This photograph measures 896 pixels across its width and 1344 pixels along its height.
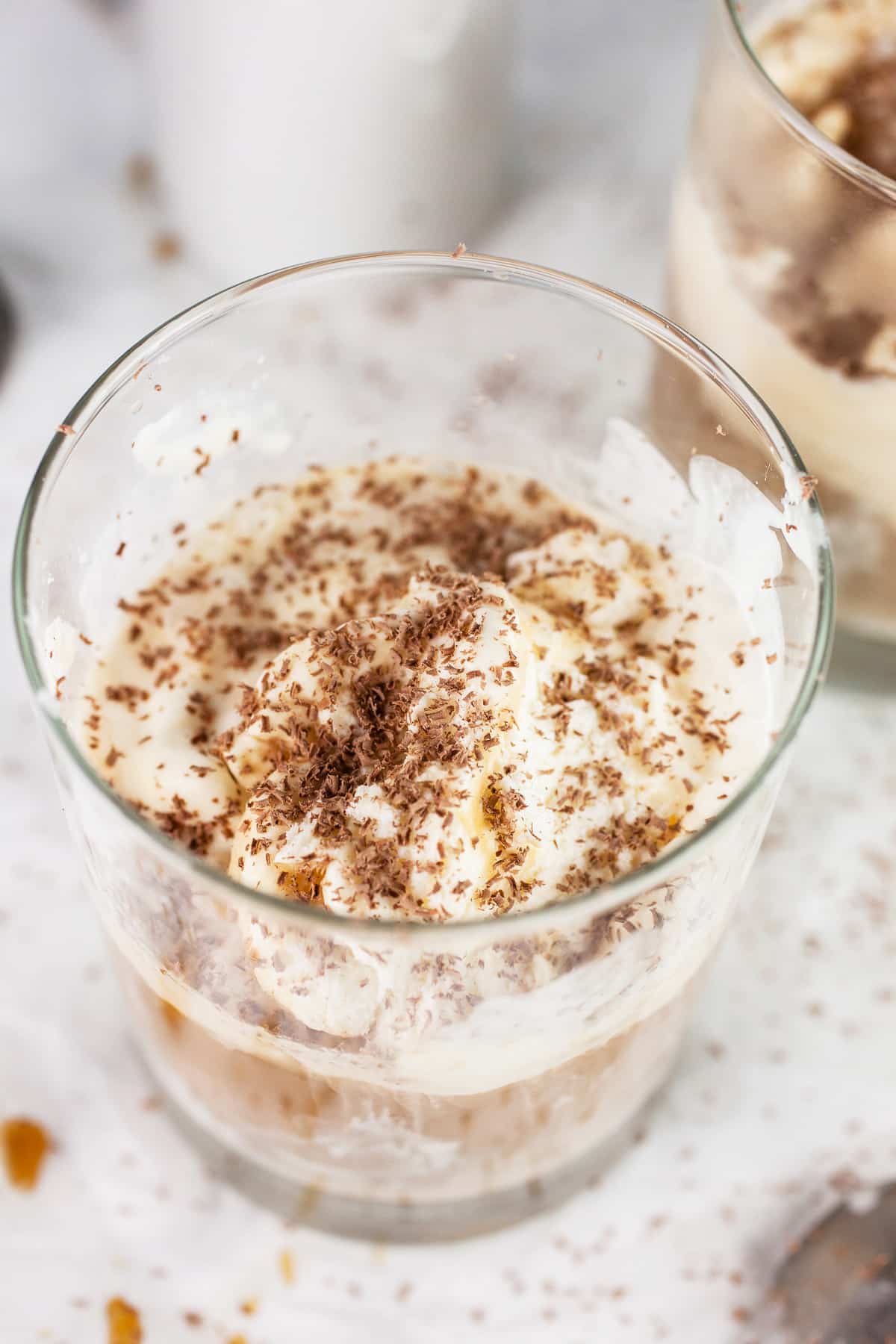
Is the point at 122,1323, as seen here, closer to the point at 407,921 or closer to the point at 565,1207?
the point at 565,1207

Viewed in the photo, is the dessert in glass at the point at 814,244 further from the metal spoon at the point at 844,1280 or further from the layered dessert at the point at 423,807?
the metal spoon at the point at 844,1280

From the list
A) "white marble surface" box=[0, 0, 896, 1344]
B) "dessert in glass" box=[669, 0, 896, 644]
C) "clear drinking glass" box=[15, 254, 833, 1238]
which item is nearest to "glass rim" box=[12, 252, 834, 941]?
"clear drinking glass" box=[15, 254, 833, 1238]

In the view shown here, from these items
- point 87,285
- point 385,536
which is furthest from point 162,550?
point 87,285

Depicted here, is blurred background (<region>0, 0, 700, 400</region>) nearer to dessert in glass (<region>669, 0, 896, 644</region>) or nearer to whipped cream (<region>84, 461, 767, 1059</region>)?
dessert in glass (<region>669, 0, 896, 644</region>)

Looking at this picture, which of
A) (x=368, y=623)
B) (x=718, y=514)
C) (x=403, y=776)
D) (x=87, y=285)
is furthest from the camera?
(x=87, y=285)

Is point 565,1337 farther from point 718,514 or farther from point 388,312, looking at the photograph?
point 388,312

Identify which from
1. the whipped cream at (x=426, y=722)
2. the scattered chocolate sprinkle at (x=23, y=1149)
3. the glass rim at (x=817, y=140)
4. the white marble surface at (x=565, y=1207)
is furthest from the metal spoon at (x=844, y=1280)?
the glass rim at (x=817, y=140)
